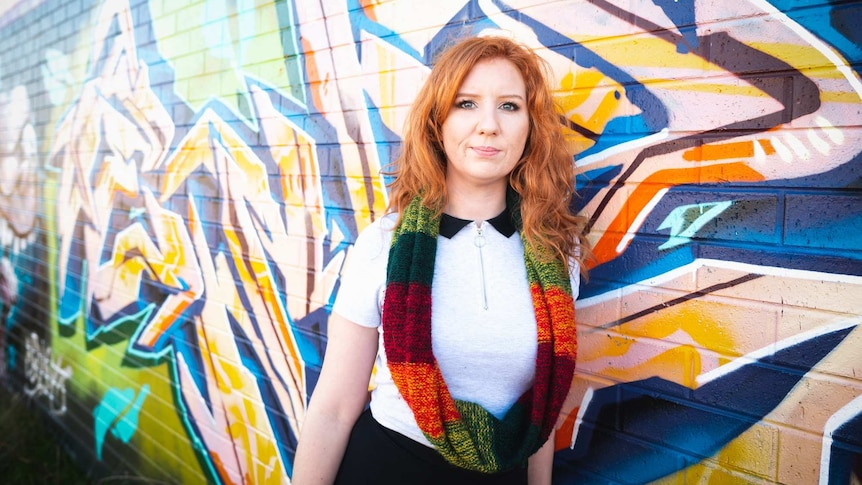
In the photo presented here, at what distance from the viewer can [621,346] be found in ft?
6.10

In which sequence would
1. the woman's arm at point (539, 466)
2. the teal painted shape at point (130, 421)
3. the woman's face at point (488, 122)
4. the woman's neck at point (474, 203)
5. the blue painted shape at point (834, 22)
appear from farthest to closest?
the teal painted shape at point (130, 421) < the woman's arm at point (539, 466) < the woman's neck at point (474, 203) < the woman's face at point (488, 122) < the blue painted shape at point (834, 22)

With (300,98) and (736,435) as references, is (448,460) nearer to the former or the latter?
(736,435)

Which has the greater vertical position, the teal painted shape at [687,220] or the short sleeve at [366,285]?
the teal painted shape at [687,220]

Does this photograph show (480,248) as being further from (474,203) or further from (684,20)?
(684,20)

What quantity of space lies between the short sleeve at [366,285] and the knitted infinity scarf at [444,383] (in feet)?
0.18

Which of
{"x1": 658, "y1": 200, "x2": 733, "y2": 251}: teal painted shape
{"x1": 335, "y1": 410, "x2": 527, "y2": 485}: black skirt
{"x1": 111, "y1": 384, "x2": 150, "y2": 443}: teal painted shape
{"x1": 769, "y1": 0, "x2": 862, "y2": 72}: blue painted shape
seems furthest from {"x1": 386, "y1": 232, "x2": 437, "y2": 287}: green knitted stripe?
{"x1": 111, "y1": 384, "x2": 150, "y2": 443}: teal painted shape

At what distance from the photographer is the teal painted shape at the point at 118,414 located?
4062mm

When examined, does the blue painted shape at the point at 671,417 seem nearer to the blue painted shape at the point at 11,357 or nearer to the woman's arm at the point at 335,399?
the woman's arm at the point at 335,399

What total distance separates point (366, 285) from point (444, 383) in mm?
336

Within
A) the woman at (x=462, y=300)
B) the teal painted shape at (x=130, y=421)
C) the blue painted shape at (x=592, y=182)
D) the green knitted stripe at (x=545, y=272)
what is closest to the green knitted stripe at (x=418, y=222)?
the woman at (x=462, y=300)

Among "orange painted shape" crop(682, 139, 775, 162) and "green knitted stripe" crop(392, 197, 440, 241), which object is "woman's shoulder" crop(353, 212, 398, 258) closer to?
"green knitted stripe" crop(392, 197, 440, 241)

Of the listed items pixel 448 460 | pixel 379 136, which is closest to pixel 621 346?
pixel 448 460

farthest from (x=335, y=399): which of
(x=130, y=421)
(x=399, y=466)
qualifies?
(x=130, y=421)

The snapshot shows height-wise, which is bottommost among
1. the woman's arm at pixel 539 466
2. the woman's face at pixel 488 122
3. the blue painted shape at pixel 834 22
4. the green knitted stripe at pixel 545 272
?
the woman's arm at pixel 539 466
